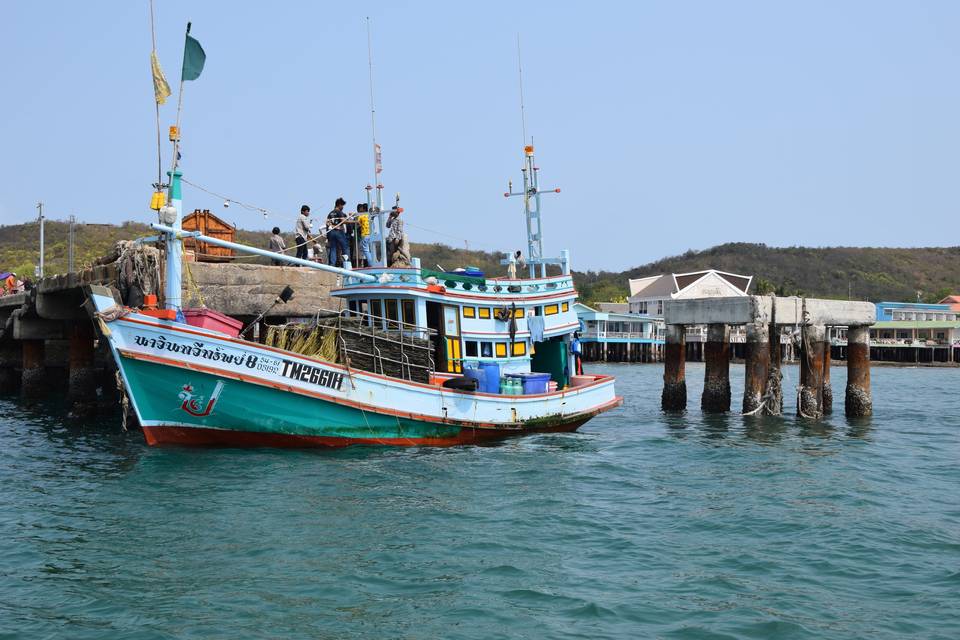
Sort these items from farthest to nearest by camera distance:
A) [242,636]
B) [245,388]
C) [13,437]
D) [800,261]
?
[800,261], [13,437], [245,388], [242,636]

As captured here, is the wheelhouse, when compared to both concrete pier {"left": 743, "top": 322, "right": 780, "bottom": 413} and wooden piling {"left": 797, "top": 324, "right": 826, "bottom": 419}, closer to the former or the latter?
concrete pier {"left": 743, "top": 322, "right": 780, "bottom": 413}

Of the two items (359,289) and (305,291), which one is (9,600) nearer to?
(359,289)

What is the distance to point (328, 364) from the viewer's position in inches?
707

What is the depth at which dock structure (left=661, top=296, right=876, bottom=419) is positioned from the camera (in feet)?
84.2

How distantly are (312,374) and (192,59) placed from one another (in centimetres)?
723

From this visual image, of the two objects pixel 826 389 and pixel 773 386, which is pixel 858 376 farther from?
pixel 773 386

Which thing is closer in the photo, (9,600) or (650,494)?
(9,600)

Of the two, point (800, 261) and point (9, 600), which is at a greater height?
point (800, 261)

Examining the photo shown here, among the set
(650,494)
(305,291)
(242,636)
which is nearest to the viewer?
(242,636)

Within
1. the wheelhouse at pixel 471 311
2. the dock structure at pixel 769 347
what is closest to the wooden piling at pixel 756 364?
the dock structure at pixel 769 347

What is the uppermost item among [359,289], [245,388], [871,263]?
[871,263]

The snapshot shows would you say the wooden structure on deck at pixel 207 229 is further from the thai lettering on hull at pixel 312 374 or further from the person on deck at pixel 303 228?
the thai lettering on hull at pixel 312 374

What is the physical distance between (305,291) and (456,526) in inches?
652

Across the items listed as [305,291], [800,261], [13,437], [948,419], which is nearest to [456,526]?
[13,437]
